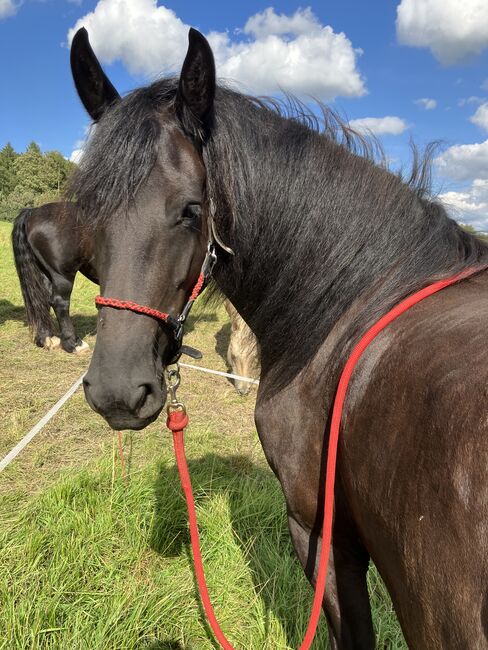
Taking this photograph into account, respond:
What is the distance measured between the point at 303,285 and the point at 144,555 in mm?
2072

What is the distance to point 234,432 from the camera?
15.4 feet

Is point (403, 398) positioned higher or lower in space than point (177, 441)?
higher

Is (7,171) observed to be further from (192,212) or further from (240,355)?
(192,212)

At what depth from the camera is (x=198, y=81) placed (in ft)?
4.99

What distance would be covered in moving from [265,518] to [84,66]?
109 inches

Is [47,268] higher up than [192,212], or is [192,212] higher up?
[192,212]

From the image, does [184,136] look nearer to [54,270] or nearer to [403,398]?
[403,398]

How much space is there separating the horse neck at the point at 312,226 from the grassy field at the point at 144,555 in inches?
61.5

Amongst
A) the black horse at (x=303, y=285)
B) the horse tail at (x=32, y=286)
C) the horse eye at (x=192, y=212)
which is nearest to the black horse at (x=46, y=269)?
the horse tail at (x=32, y=286)

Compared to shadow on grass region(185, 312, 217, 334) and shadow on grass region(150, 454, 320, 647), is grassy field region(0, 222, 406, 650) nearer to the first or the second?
shadow on grass region(150, 454, 320, 647)

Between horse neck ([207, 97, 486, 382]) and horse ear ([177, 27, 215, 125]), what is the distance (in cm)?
10

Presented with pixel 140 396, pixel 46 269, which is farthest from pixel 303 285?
pixel 46 269

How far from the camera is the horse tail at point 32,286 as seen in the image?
7.30m

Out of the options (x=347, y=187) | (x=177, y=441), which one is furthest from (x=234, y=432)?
(x=347, y=187)
